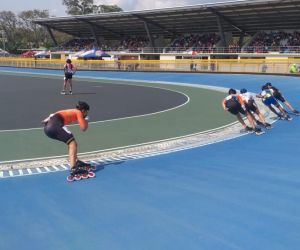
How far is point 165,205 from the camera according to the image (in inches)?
232

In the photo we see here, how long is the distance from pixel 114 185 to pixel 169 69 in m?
34.0

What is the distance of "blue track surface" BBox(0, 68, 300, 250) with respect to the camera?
4785mm

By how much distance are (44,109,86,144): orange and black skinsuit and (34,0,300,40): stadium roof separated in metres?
39.7

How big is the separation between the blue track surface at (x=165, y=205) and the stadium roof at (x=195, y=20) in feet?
127

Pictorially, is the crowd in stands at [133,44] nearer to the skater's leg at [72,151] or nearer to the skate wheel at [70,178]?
the skater's leg at [72,151]

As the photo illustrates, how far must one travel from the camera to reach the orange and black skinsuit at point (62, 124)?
23.5 feet

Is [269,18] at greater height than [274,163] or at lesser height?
greater

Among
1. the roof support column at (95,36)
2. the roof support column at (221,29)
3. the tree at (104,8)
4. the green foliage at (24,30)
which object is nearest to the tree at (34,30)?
the green foliage at (24,30)

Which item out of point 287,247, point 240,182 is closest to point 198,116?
point 240,182

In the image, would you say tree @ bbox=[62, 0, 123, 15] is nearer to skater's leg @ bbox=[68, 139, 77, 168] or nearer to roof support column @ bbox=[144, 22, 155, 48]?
roof support column @ bbox=[144, 22, 155, 48]

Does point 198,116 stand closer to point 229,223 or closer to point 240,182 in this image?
point 240,182

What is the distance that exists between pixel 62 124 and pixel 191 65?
32.2 metres

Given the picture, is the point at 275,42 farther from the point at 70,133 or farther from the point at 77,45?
the point at 70,133

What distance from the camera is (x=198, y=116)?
14.5 meters
